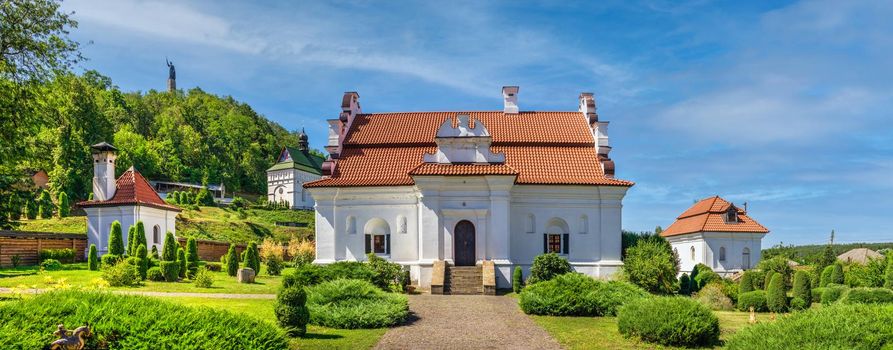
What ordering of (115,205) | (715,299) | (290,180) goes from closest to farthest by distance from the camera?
(715,299)
(115,205)
(290,180)

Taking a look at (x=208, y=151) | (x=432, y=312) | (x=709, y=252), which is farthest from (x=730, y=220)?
(x=208, y=151)

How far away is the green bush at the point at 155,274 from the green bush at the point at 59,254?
10.3 meters

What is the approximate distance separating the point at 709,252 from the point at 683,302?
34376 millimetres

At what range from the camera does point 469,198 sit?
30281mm

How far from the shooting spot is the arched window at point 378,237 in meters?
32.6

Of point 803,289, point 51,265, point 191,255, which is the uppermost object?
point 191,255

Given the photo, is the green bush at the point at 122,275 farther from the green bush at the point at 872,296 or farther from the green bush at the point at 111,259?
the green bush at the point at 872,296

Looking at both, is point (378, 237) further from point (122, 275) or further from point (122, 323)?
point (122, 323)

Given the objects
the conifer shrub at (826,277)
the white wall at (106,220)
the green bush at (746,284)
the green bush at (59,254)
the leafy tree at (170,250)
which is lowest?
the conifer shrub at (826,277)

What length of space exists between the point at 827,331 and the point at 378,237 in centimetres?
2438

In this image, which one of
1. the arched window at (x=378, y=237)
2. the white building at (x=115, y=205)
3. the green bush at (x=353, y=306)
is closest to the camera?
the green bush at (x=353, y=306)

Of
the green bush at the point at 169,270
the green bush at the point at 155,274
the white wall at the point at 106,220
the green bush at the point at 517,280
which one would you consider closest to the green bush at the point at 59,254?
the white wall at the point at 106,220

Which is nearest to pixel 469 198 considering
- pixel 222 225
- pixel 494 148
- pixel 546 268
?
pixel 546 268

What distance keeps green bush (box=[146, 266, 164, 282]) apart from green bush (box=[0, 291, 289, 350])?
19.1 m
